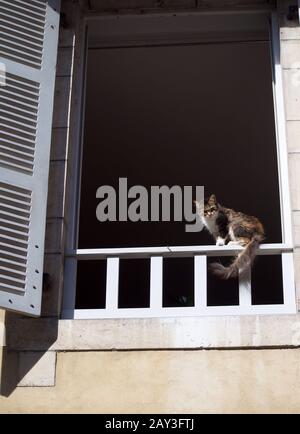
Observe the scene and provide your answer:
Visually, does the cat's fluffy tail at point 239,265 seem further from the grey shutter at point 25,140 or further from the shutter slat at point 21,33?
the shutter slat at point 21,33

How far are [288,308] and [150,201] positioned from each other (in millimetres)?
3122

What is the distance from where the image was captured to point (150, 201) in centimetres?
885

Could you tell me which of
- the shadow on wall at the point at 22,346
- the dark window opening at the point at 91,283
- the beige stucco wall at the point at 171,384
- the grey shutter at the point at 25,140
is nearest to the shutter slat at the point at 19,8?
the grey shutter at the point at 25,140

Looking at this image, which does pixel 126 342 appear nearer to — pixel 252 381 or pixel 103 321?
pixel 103 321

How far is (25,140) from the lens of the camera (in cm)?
611

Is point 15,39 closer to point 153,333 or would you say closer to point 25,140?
point 25,140

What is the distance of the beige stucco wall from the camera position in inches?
220

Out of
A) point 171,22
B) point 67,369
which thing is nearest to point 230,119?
point 171,22

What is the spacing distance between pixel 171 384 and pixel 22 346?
0.98 m

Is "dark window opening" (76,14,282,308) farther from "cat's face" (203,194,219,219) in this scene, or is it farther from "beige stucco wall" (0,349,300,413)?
"beige stucco wall" (0,349,300,413)

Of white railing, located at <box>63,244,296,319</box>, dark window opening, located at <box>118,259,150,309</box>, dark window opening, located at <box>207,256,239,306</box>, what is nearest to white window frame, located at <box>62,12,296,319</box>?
white railing, located at <box>63,244,296,319</box>

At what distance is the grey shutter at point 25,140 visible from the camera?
225 inches

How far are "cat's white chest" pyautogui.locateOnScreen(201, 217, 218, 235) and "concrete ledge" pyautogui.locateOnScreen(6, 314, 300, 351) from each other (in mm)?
1500

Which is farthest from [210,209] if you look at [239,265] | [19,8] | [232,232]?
[19,8]
